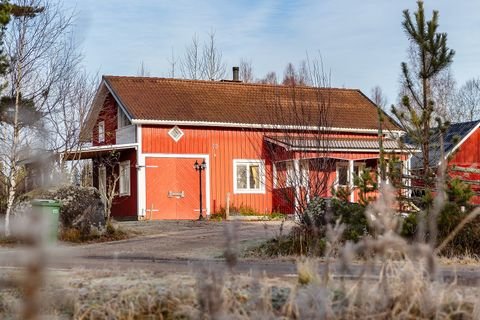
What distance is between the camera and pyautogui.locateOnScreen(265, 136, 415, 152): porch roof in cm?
1703

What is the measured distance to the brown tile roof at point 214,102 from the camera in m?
29.1

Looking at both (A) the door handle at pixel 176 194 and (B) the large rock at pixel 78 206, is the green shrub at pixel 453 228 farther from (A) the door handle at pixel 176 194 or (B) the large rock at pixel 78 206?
(A) the door handle at pixel 176 194

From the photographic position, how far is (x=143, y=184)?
1100 inches

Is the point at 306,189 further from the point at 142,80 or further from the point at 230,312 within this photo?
the point at 142,80

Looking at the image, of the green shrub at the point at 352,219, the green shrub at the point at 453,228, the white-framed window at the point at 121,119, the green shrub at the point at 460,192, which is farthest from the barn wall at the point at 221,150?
the green shrub at the point at 460,192

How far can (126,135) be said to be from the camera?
1168 inches

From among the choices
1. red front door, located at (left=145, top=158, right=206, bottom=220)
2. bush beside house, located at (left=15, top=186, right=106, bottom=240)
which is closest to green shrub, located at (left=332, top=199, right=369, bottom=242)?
bush beside house, located at (left=15, top=186, right=106, bottom=240)

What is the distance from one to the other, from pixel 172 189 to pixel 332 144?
6.51 metres

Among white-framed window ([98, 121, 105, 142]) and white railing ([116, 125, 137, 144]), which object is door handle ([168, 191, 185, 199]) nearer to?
white railing ([116, 125, 137, 144])

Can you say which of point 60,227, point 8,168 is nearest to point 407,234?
point 60,227

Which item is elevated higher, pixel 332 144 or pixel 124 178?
pixel 332 144

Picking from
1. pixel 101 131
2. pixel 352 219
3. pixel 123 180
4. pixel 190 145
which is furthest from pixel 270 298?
pixel 101 131

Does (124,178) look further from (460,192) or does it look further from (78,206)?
(460,192)

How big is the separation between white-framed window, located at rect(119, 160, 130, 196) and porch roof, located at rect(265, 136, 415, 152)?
5662 mm
